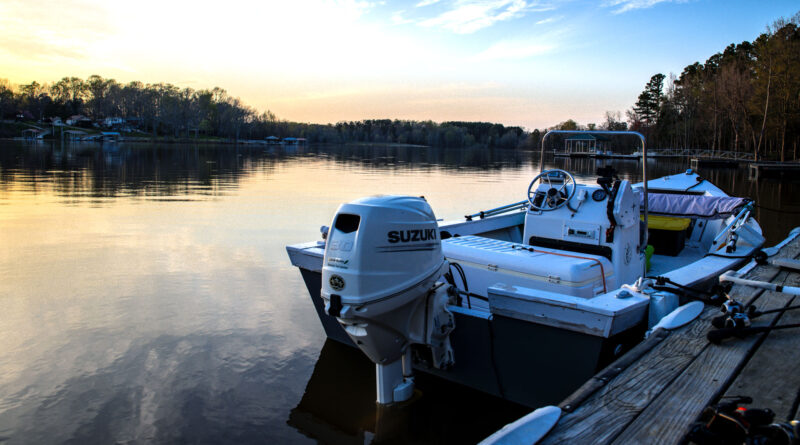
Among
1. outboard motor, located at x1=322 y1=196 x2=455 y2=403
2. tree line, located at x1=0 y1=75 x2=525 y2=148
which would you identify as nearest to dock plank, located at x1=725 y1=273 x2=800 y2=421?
outboard motor, located at x1=322 y1=196 x2=455 y2=403

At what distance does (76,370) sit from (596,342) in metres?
4.25

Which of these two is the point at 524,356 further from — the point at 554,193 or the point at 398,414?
the point at 554,193

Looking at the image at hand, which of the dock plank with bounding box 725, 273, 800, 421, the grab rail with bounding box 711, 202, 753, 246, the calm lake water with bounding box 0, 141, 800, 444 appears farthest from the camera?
the grab rail with bounding box 711, 202, 753, 246

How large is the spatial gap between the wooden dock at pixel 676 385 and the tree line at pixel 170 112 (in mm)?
125525

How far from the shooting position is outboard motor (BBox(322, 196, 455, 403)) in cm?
329

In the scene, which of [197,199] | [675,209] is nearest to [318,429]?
[675,209]

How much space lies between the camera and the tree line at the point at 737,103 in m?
41.9

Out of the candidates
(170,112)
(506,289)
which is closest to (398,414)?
(506,289)

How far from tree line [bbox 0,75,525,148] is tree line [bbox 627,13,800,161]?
58188mm

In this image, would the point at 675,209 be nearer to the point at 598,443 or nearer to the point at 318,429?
the point at 318,429

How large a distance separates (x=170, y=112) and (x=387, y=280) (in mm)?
136061

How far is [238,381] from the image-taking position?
4.67 m

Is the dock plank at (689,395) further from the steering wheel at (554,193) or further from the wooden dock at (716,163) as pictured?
the wooden dock at (716,163)

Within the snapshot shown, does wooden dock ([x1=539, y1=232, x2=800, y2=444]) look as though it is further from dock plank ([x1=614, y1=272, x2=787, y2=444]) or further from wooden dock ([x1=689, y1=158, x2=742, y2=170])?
wooden dock ([x1=689, y1=158, x2=742, y2=170])
